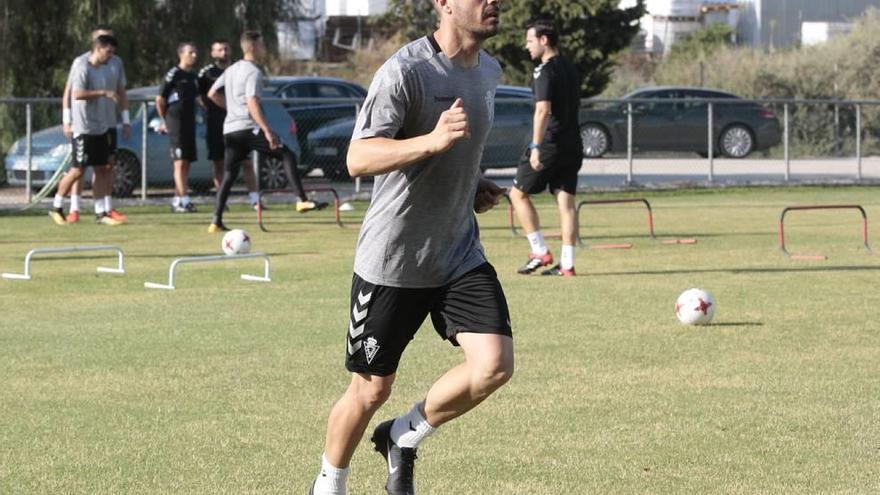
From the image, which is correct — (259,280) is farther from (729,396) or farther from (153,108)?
(153,108)

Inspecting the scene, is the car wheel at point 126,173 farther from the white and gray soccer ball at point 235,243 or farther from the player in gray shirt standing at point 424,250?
the player in gray shirt standing at point 424,250

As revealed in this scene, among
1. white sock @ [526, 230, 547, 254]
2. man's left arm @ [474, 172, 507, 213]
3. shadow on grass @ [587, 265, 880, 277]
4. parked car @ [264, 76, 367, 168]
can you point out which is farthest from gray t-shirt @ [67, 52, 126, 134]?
man's left arm @ [474, 172, 507, 213]

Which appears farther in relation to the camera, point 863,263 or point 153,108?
point 153,108

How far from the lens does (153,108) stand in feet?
75.1

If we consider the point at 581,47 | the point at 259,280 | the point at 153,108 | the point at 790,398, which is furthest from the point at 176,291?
the point at 581,47

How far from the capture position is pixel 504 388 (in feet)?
27.3

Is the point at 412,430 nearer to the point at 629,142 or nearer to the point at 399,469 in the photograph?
the point at 399,469

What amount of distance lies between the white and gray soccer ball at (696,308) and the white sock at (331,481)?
202 inches

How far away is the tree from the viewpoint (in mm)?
41812

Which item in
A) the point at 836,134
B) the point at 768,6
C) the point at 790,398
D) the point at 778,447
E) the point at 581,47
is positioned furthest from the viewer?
the point at 768,6

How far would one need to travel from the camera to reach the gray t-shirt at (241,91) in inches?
697

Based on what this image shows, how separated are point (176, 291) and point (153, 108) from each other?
10750 mm

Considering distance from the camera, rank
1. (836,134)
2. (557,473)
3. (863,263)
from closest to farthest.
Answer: (557,473) < (863,263) < (836,134)

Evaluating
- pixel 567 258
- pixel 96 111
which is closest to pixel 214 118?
pixel 96 111
